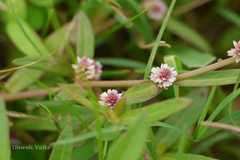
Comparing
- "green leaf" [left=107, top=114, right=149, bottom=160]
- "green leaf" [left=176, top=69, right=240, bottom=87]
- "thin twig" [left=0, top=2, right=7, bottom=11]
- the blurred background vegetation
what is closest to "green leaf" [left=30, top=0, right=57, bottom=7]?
the blurred background vegetation

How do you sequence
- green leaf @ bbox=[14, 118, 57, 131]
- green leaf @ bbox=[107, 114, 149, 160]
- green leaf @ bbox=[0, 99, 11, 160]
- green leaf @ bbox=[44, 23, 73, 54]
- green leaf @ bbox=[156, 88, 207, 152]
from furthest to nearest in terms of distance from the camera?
green leaf @ bbox=[44, 23, 73, 54] → green leaf @ bbox=[14, 118, 57, 131] → green leaf @ bbox=[156, 88, 207, 152] → green leaf @ bbox=[0, 99, 11, 160] → green leaf @ bbox=[107, 114, 149, 160]

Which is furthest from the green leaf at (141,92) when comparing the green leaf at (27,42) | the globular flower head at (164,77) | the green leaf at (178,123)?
the green leaf at (27,42)

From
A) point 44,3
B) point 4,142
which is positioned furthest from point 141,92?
point 44,3

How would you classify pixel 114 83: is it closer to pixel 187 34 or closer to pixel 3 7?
pixel 3 7

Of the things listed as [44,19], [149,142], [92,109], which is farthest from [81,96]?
[44,19]

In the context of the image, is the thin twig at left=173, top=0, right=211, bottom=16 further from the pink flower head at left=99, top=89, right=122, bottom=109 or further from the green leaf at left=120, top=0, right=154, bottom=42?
the pink flower head at left=99, top=89, right=122, bottom=109
